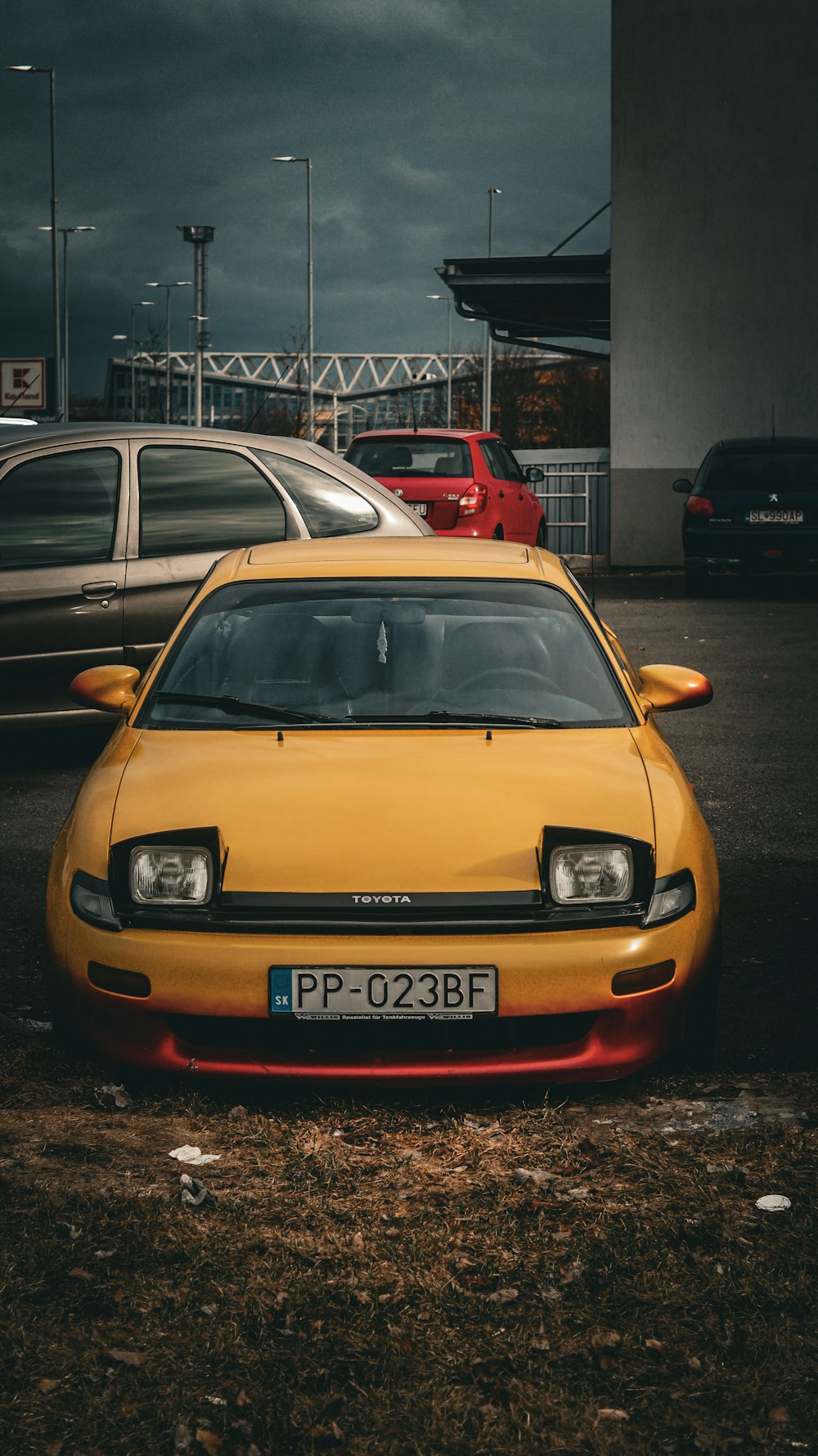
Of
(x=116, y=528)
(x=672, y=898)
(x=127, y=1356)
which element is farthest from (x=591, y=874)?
(x=116, y=528)

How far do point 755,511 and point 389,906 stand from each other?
1486 cm

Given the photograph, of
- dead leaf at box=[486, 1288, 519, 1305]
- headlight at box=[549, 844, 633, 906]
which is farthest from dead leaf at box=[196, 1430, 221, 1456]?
headlight at box=[549, 844, 633, 906]

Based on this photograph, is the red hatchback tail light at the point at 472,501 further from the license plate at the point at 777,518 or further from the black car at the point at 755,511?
the license plate at the point at 777,518

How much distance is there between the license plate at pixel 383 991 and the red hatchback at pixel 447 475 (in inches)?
546

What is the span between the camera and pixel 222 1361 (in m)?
2.80

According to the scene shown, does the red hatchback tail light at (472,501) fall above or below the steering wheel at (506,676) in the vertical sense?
above

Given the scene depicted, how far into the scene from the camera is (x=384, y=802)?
3.90m

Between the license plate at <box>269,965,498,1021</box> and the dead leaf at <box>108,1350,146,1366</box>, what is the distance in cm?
96

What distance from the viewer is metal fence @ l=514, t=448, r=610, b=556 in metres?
28.7

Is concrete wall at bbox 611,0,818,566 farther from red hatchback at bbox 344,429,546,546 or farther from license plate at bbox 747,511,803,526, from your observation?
license plate at bbox 747,511,803,526

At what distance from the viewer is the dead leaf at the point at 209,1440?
2545 mm

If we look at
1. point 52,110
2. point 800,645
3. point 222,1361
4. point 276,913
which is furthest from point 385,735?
point 52,110

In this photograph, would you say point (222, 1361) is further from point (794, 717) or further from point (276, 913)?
point (794, 717)

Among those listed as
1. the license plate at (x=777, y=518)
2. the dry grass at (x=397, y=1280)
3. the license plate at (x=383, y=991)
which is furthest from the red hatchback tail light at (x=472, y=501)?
the license plate at (x=383, y=991)
